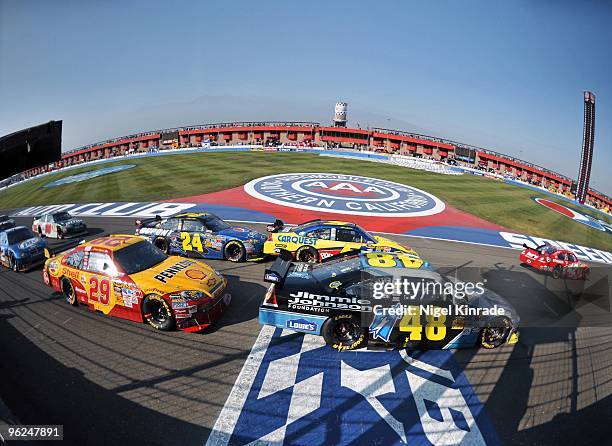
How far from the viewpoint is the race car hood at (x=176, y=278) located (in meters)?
6.24

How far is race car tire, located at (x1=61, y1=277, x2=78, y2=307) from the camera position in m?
7.18

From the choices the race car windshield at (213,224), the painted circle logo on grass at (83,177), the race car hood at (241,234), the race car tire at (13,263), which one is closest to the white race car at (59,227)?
the race car tire at (13,263)

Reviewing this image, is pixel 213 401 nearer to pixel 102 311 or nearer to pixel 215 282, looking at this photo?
pixel 215 282

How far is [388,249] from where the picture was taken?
9.33 metres

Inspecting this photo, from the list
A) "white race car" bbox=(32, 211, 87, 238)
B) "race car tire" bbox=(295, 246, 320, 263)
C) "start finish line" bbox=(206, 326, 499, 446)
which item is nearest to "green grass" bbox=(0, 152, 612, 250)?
"white race car" bbox=(32, 211, 87, 238)

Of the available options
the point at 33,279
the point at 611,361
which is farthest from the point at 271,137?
the point at 611,361

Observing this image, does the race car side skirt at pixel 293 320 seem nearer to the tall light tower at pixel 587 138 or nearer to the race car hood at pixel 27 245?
the race car hood at pixel 27 245

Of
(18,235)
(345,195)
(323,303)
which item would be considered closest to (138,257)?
(323,303)

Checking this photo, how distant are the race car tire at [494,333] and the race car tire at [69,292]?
29.6ft

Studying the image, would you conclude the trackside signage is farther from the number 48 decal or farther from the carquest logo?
the number 48 decal

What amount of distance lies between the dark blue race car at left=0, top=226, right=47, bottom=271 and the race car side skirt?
28.2ft

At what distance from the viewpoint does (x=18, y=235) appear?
10.2 m

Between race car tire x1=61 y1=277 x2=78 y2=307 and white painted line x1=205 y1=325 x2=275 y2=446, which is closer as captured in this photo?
white painted line x1=205 y1=325 x2=275 y2=446

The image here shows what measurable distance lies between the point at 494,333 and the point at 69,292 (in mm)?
9552
